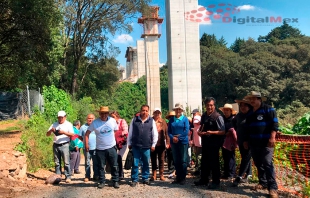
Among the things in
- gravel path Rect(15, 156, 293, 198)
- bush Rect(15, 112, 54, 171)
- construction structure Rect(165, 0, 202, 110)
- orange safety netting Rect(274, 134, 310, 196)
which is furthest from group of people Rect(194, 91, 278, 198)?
construction structure Rect(165, 0, 202, 110)

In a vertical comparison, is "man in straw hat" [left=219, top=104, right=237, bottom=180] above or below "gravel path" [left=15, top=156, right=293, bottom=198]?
above

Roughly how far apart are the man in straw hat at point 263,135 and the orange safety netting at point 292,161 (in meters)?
0.65

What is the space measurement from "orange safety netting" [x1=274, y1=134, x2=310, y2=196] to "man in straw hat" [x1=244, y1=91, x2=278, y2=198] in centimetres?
65

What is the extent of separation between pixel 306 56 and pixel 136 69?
22.1 metres

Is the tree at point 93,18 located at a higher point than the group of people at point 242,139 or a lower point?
higher

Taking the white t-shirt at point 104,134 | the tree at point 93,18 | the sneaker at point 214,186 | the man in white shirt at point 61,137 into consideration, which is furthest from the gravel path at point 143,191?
the tree at point 93,18

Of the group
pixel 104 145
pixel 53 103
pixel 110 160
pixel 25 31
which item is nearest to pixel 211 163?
pixel 110 160

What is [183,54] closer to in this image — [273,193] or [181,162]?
[181,162]

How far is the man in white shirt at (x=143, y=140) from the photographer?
20.4ft

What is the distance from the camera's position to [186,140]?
6.35 meters

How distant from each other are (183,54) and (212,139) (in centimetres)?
Result: 1565

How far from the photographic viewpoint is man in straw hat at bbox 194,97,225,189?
5.68 meters

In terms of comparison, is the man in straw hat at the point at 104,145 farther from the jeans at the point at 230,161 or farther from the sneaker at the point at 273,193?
the sneaker at the point at 273,193

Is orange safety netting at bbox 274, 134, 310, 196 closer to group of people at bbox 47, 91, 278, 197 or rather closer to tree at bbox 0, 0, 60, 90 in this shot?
group of people at bbox 47, 91, 278, 197
